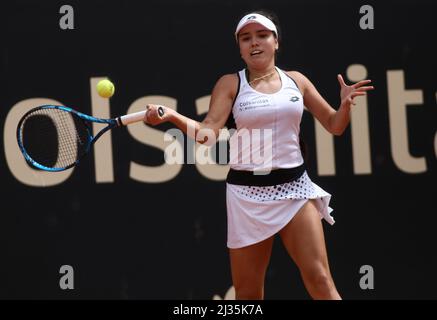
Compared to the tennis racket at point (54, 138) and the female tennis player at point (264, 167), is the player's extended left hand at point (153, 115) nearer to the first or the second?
the female tennis player at point (264, 167)

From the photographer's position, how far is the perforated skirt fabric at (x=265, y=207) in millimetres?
3551

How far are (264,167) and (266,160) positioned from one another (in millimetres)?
31

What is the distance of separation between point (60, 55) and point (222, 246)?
4.39 ft

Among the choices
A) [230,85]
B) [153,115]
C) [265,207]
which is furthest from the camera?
[230,85]

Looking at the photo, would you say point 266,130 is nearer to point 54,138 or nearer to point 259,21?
point 259,21

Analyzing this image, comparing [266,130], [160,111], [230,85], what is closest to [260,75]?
[230,85]

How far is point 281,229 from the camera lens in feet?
11.7

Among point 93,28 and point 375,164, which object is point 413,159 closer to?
point 375,164

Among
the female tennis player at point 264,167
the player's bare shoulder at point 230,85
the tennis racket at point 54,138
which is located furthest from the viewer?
the tennis racket at point 54,138

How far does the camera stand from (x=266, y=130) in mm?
3582

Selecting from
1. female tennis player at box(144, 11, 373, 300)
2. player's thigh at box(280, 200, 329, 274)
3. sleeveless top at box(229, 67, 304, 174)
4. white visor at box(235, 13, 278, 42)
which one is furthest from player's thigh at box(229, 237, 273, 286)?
white visor at box(235, 13, 278, 42)

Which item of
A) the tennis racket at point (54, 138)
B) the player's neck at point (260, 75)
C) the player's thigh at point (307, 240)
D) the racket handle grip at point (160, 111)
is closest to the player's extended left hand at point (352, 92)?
the player's neck at point (260, 75)

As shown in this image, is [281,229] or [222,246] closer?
[281,229]

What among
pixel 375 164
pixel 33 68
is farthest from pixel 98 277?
pixel 375 164
